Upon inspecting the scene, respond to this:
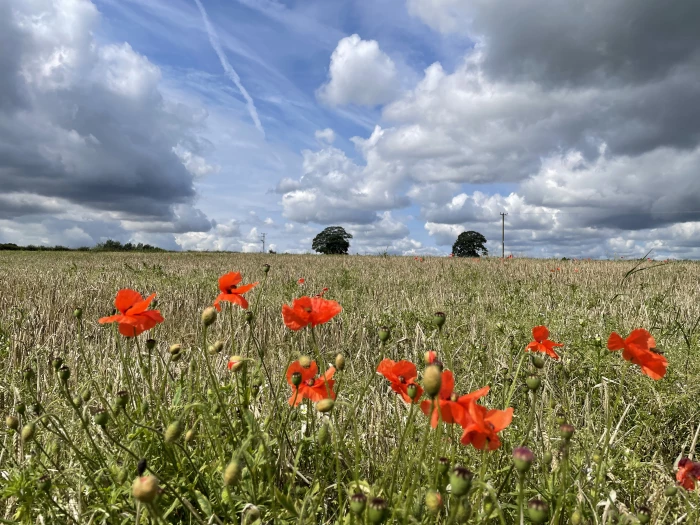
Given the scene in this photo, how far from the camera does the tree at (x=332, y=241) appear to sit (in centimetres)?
7450

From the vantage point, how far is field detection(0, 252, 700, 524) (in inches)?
61.1

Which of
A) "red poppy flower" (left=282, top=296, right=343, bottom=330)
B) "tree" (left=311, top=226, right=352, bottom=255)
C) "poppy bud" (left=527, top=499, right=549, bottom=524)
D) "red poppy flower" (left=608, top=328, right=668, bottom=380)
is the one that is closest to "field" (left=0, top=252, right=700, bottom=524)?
"poppy bud" (left=527, top=499, right=549, bottom=524)

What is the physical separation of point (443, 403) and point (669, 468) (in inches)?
71.8

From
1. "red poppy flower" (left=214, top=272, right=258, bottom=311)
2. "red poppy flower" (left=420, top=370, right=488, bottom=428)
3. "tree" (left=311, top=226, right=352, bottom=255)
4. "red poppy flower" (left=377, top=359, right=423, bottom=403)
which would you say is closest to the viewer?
"red poppy flower" (left=420, top=370, right=488, bottom=428)

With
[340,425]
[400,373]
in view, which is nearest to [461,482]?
[400,373]

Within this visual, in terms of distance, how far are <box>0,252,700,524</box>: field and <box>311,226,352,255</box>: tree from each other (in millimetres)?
68307

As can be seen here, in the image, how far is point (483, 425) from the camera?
1169 millimetres

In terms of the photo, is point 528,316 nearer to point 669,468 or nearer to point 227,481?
point 669,468

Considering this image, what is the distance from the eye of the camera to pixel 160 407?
212cm

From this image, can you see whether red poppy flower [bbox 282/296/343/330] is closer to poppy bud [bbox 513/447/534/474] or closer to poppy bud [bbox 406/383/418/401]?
poppy bud [bbox 406/383/418/401]

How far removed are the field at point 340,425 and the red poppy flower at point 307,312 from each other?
0.14 metres

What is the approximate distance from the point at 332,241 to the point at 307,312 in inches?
2920

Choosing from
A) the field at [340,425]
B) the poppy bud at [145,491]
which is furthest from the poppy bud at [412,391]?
the poppy bud at [145,491]

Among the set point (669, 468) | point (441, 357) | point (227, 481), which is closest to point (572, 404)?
point (669, 468)
